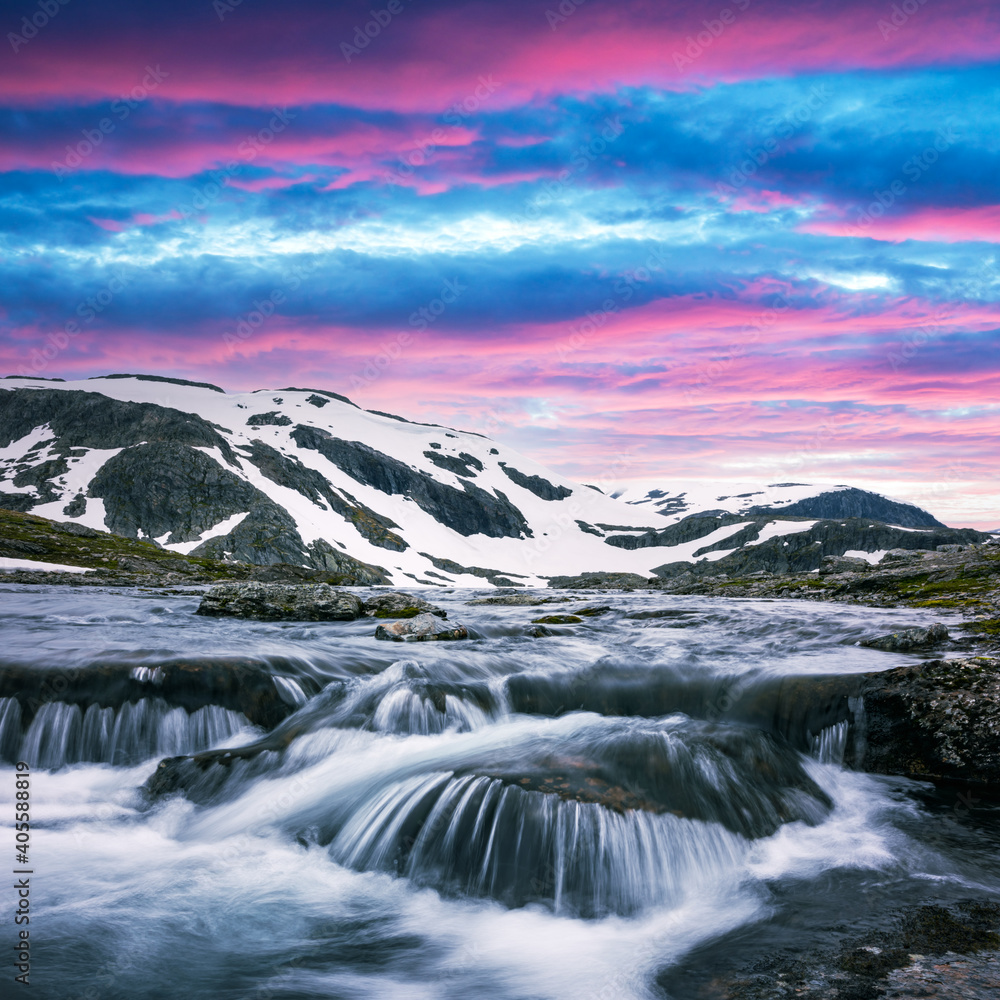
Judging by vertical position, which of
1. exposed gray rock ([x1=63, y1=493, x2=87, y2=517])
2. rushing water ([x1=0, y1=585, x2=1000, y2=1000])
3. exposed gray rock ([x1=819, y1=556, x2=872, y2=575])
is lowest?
rushing water ([x1=0, y1=585, x2=1000, y2=1000])

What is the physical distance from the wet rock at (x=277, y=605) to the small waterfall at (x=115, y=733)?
14591 millimetres

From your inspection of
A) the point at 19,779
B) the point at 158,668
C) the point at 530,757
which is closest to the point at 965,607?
the point at 530,757

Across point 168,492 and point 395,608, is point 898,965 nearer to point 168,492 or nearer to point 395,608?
point 395,608

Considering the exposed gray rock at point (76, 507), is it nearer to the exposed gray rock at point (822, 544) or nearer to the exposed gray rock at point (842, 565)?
the exposed gray rock at point (822, 544)

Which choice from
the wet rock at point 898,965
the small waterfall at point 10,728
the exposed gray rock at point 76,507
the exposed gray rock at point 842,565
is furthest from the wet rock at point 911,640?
the exposed gray rock at point 76,507

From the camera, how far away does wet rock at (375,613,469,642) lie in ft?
65.7

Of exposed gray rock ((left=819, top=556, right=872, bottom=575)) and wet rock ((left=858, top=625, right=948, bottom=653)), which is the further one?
exposed gray rock ((left=819, top=556, right=872, bottom=575))

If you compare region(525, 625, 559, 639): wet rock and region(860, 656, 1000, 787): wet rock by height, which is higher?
region(860, 656, 1000, 787): wet rock

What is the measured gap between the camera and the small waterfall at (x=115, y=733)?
10562 mm

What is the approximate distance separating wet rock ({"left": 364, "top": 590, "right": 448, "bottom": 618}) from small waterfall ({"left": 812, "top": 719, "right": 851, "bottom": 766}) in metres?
18.2

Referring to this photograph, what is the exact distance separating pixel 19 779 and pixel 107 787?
4.07ft

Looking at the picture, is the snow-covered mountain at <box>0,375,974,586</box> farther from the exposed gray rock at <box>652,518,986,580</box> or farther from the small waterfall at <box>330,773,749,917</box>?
Answer: the small waterfall at <box>330,773,749,917</box>

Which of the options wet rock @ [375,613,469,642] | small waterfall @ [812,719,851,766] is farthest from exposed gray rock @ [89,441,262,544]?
small waterfall @ [812,719,851,766]

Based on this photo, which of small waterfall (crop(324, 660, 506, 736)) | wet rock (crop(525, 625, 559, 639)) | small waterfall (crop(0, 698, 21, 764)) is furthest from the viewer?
wet rock (crop(525, 625, 559, 639))
